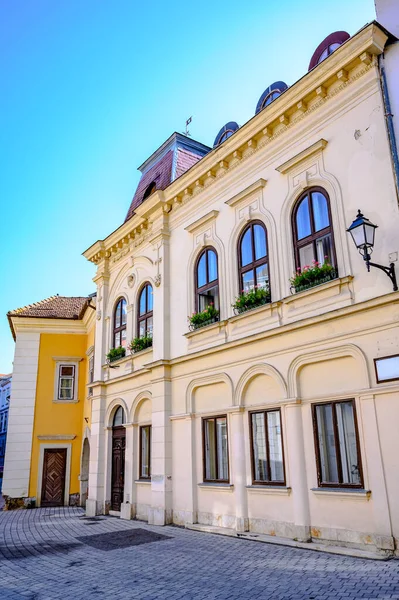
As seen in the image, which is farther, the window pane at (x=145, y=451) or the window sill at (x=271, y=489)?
the window pane at (x=145, y=451)

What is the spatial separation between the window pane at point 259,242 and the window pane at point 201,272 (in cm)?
218

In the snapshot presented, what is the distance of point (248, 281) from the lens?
12.0 m

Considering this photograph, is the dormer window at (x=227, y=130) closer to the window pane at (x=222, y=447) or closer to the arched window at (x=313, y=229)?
the arched window at (x=313, y=229)

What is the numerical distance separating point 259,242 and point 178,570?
729 centimetres

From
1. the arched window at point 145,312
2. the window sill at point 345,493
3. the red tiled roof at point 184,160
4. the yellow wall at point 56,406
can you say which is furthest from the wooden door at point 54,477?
the window sill at point 345,493

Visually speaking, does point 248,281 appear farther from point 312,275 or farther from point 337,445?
point 337,445

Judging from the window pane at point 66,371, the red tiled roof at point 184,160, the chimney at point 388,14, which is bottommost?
the window pane at point 66,371

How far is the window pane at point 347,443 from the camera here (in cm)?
877

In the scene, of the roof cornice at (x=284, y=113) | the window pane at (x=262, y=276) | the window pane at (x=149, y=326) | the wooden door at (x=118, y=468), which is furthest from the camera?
the wooden door at (x=118, y=468)

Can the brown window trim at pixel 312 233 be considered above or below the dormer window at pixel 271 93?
below

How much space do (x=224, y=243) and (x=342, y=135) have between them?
4.11 meters

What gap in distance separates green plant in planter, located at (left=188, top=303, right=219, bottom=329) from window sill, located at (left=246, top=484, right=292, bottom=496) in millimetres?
4196

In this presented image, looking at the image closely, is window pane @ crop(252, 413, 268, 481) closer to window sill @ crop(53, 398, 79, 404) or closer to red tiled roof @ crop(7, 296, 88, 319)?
red tiled roof @ crop(7, 296, 88, 319)

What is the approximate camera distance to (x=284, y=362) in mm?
10406
